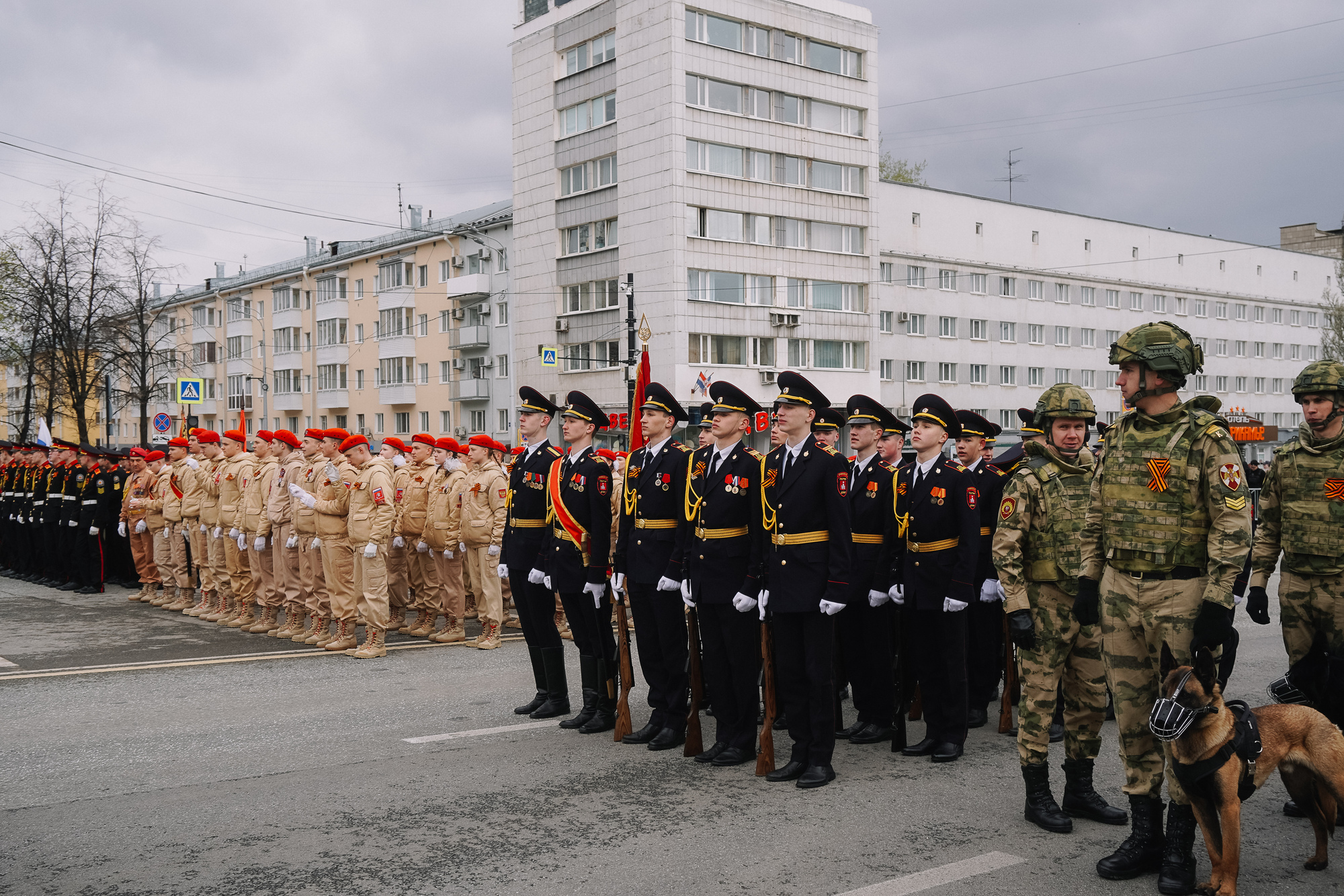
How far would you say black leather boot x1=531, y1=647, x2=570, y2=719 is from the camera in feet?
27.0

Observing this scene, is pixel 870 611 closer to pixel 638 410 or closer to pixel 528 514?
pixel 638 410

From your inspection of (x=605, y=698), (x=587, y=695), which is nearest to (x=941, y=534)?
(x=605, y=698)

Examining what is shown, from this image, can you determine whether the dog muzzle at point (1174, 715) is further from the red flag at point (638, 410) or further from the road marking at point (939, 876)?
the red flag at point (638, 410)

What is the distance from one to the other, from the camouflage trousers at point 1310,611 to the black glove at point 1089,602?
1455 millimetres

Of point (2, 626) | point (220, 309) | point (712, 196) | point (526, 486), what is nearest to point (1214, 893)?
point (526, 486)

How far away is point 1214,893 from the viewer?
184 inches

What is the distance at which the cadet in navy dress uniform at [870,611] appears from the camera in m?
7.73

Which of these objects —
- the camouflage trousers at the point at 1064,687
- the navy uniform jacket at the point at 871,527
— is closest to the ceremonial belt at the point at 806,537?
the navy uniform jacket at the point at 871,527

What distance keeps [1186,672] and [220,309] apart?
3127 inches

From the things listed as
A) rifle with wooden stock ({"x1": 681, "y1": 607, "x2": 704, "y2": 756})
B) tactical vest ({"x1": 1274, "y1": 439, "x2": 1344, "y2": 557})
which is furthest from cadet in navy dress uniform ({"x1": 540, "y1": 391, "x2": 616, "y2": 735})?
tactical vest ({"x1": 1274, "y1": 439, "x2": 1344, "y2": 557})

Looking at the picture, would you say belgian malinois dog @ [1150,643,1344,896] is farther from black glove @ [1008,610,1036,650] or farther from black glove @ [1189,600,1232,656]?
black glove @ [1008,610,1036,650]

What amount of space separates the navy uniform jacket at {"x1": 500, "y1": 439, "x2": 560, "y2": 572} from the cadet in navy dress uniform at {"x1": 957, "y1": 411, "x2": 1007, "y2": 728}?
3154 mm

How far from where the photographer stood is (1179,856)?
4789mm

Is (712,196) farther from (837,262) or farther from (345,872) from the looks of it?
(345,872)
